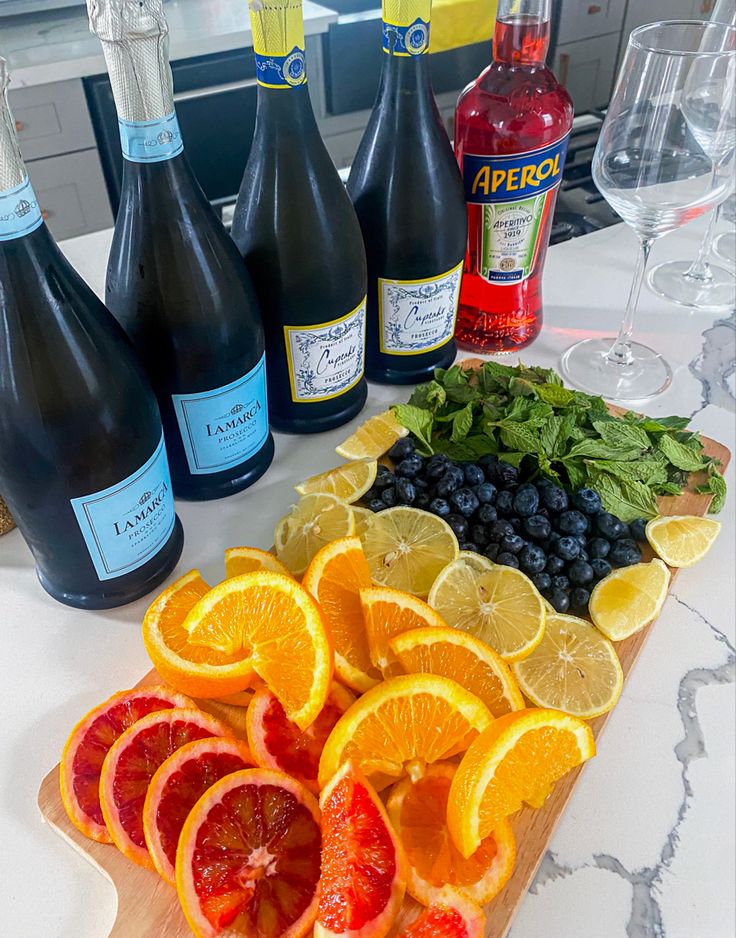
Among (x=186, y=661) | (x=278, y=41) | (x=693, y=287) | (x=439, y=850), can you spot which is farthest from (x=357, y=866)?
(x=693, y=287)

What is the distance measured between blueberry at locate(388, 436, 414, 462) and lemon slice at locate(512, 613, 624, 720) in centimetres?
19

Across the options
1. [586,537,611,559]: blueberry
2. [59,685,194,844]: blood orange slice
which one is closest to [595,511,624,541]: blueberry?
[586,537,611,559]: blueberry

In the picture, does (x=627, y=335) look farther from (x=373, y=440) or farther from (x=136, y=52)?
(x=136, y=52)

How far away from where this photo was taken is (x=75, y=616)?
59 centimetres

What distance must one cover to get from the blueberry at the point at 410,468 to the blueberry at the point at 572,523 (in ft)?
0.41

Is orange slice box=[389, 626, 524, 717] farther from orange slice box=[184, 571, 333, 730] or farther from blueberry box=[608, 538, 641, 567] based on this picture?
blueberry box=[608, 538, 641, 567]

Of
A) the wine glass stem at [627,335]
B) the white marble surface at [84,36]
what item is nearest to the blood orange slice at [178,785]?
the wine glass stem at [627,335]

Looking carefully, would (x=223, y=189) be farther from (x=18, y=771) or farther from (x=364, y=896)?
(x=364, y=896)

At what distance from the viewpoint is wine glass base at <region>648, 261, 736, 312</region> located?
928mm

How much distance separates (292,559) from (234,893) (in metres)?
0.24

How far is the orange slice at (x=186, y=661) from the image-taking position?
49 centimetres

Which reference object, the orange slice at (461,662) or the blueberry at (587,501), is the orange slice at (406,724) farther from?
the blueberry at (587,501)

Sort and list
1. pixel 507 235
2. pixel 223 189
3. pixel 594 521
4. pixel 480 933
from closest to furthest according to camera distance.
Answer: pixel 480 933, pixel 594 521, pixel 507 235, pixel 223 189

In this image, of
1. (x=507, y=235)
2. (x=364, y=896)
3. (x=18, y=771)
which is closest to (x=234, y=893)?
(x=364, y=896)
